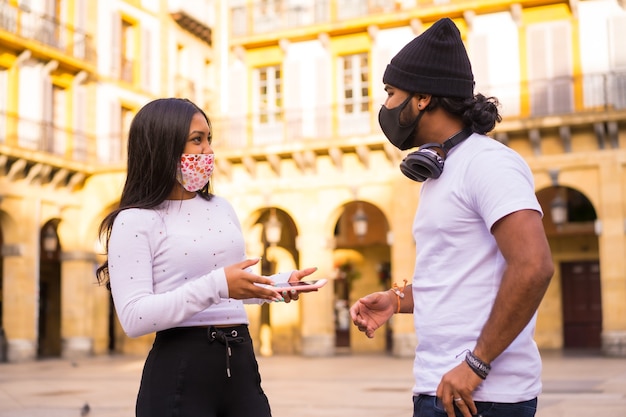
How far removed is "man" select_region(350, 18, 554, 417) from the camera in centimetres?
237

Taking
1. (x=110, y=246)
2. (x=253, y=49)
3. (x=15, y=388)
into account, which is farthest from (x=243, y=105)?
(x=110, y=246)

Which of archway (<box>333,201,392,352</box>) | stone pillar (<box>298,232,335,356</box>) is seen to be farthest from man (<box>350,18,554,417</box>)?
archway (<box>333,201,392,352</box>)

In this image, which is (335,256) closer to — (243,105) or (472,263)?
(243,105)

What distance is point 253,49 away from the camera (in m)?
27.1

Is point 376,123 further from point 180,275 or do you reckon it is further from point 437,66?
point 437,66

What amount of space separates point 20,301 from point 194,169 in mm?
22458

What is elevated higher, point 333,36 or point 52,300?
point 333,36

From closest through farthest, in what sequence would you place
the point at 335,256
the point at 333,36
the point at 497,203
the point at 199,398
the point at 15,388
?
the point at 497,203 < the point at 199,398 < the point at 15,388 < the point at 333,36 < the point at 335,256

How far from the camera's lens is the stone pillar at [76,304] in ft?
85.3

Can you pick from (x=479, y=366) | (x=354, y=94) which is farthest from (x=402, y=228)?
(x=479, y=366)

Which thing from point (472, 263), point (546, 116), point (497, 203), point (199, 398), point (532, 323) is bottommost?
point (199, 398)

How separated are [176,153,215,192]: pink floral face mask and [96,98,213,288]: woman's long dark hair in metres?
0.02


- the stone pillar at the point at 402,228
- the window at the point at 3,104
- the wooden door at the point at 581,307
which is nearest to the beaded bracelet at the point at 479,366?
the stone pillar at the point at 402,228

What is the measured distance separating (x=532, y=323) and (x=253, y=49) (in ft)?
82.6
